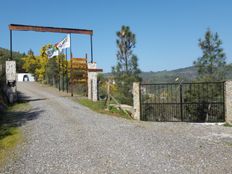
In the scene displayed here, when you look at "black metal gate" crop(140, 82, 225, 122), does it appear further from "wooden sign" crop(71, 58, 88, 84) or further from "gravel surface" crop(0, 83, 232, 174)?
"wooden sign" crop(71, 58, 88, 84)

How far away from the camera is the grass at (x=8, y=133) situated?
8859mm

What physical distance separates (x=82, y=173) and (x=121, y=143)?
3.04 meters

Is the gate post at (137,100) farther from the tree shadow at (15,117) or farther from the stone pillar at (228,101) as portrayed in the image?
the tree shadow at (15,117)

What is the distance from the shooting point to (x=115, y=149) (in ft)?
28.4

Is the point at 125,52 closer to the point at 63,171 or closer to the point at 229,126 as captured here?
the point at 229,126

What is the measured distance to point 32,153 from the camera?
8406 millimetres

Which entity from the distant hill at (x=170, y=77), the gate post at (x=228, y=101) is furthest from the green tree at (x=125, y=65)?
the gate post at (x=228, y=101)

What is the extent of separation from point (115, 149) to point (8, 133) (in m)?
4.66

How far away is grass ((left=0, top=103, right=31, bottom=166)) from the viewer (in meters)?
8.86

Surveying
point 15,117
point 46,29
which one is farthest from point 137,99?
point 46,29

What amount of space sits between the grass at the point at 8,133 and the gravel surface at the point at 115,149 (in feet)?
0.95

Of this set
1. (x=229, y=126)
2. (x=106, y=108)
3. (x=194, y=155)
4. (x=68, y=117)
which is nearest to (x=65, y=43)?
(x=106, y=108)

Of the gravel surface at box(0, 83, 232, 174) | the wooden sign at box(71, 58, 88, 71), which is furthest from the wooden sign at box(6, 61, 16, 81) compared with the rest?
the wooden sign at box(71, 58, 88, 71)

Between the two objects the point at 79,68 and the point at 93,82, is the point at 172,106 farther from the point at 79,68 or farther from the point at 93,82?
the point at 79,68
